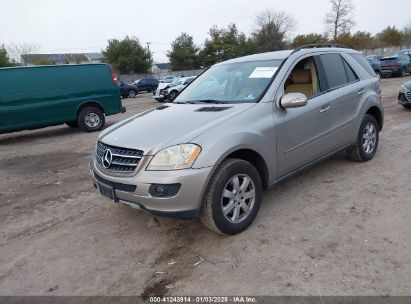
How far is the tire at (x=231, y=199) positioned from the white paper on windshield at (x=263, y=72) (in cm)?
117

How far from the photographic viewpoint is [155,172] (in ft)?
10.1

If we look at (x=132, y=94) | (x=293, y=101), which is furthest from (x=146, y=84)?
(x=293, y=101)

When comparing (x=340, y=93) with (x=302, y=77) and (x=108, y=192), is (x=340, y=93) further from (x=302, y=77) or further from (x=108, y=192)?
(x=108, y=192)

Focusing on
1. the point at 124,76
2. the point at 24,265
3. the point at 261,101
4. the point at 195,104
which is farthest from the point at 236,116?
the point at 124,76

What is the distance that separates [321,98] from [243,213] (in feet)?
6.09

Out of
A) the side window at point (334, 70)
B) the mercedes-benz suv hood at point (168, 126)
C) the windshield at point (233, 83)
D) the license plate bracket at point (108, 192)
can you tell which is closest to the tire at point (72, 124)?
the windshield at point (233, 83)

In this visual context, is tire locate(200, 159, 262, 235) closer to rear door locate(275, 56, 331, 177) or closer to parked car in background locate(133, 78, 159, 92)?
rear door locate(275, 56, 331, 177)

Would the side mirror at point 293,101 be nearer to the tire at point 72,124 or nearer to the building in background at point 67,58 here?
the tire at point 72,124

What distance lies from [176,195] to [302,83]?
8.03 ft

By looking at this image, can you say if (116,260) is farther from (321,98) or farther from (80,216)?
(321,98)

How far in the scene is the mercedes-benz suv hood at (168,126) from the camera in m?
3.20

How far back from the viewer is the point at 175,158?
10.1 feet

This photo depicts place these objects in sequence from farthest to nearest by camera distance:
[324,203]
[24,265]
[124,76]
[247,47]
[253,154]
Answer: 1. [247,47]
2. [124,76]
3. [324,203]
4. [253,154]
5. [24,265]

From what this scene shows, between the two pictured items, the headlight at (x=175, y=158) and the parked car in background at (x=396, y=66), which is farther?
the parked car in background at (x=396, y=66)
